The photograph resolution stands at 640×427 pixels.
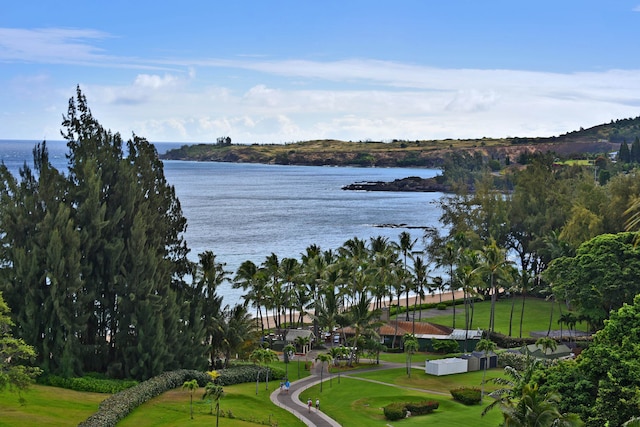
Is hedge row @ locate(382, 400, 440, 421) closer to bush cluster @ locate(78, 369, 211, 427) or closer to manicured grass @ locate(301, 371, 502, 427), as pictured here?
manicured grass @ locate(301, 371, 502, 427)

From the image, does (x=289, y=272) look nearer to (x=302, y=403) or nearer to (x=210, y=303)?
(x=210, y=303)

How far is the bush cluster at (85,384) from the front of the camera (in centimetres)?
4781

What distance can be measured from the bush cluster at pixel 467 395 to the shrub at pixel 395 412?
479 centimetres

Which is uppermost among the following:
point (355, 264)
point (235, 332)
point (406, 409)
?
point (355, 264)

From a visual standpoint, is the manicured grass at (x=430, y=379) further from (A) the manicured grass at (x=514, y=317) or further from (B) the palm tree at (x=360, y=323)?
(A) the manicured grass at (x=514, y=317)

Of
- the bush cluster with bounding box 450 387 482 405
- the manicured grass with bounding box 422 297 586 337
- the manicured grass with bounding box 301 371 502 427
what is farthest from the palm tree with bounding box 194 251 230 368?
the manicured grass with bounding box 422 297 586 337

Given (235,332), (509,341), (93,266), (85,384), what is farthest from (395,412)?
(509,341)

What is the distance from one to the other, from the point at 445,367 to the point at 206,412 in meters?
21.5

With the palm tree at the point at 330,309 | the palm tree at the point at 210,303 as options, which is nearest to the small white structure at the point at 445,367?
the palm tree at the point at 330,309

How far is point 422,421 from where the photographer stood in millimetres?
44969

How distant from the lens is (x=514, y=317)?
81688 mm

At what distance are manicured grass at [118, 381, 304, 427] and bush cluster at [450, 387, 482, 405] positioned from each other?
38.0 ft

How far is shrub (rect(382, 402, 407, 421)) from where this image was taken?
4584cm

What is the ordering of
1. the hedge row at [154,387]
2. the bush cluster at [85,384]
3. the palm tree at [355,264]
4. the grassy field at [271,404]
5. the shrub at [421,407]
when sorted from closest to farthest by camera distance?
the hedge row at [154,387], the grassy field at [271,404], the shrub at [421,407], the bush cluster at [85,384], the palm tree at [355,264]
